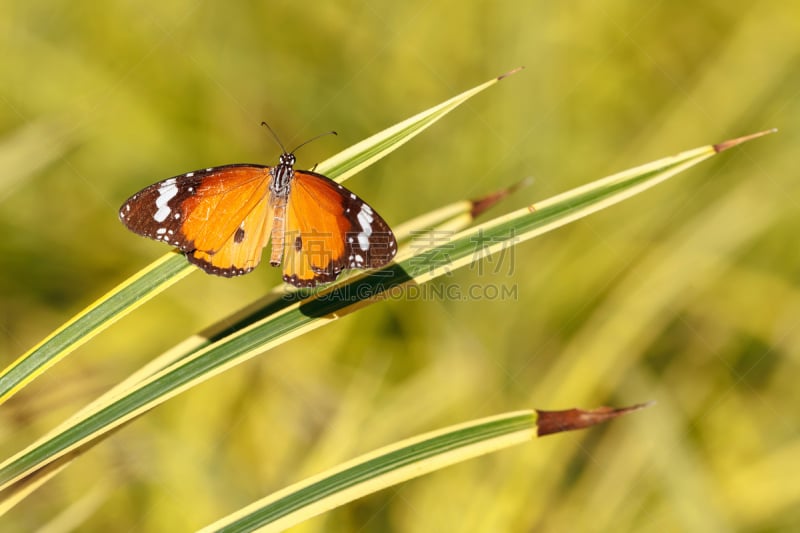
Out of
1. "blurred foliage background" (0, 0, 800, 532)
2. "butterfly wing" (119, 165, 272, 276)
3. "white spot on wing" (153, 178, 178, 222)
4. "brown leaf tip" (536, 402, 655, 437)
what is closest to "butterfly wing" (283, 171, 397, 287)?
"butterfly wing" (119, 165, 272, 276)

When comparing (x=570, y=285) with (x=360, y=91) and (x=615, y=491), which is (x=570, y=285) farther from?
(x=360, y=91)

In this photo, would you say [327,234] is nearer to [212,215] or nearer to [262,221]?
[262,221]

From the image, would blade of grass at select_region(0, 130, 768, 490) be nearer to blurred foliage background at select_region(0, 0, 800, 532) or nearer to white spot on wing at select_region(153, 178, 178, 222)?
white spot on wing at select_region(153, 178, 178, 222)

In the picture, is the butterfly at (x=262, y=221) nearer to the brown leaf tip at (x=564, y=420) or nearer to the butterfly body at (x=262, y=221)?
the butterfly body at (x=262, y=221)

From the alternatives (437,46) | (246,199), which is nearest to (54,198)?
(246,199)

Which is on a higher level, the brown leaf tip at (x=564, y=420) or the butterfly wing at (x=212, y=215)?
the butterfly wing at (x=212, y=215)

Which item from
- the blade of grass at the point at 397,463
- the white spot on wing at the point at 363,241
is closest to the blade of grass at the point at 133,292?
the white spot on wing at the point at 363,241
